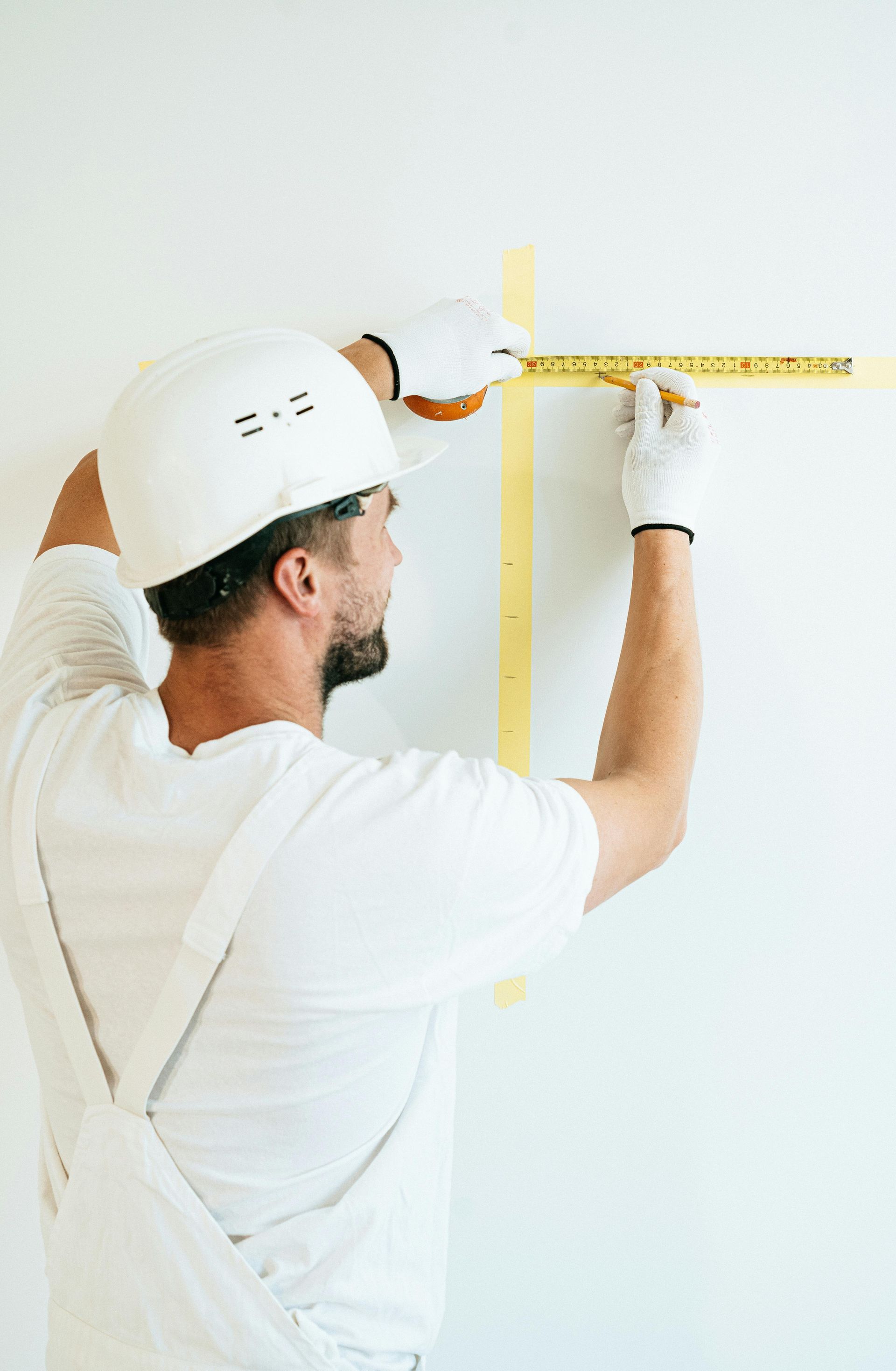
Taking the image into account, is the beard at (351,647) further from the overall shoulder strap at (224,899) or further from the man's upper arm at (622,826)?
the man's upper arm at (622,826)

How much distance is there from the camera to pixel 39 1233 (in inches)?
66.9

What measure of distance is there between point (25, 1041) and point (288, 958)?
1.06 metres

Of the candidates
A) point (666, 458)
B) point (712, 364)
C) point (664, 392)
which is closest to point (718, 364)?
point (712, 364)

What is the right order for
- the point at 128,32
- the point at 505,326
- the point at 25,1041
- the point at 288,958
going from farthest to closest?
1. the point at 25,1041
2. the point at 128,32
3. the point at 505,326
4. the point at 288,958

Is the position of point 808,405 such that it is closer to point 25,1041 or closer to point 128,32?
point 128,32

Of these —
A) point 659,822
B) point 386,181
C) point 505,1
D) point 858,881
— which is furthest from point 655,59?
point 858,881

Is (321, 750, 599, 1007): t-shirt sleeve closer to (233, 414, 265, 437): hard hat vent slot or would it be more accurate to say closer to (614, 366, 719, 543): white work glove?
(233, 414, 265, 437): hard hat vent slot

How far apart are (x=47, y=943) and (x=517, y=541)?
36.4 inches

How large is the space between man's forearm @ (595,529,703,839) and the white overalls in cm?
46

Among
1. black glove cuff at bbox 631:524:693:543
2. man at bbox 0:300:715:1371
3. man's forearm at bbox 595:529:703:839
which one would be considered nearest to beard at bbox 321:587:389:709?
man at bbox 0:300:715:1371

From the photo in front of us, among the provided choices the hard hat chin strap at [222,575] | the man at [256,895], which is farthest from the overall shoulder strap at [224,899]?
the hard hat chin strap at [222,575]

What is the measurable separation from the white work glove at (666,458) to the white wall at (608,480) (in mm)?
94

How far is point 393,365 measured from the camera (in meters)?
1.34

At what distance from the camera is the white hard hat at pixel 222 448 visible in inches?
39.6
